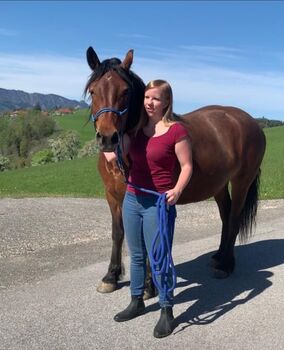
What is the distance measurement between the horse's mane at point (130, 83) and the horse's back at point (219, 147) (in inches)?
43.8

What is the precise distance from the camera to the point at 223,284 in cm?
500

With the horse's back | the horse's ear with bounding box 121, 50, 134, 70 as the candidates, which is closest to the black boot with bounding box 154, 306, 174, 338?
the horse's back

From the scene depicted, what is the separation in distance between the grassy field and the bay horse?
0.57 metres

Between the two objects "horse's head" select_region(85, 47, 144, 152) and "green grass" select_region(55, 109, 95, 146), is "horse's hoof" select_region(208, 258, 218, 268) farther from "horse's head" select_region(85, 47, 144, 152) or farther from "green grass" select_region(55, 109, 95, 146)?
"green grass" select_region(55, 109, 95, 146)

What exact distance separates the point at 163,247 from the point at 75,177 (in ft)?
82.4

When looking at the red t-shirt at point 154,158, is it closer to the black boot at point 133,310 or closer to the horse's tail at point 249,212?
the black boot at point 133,310

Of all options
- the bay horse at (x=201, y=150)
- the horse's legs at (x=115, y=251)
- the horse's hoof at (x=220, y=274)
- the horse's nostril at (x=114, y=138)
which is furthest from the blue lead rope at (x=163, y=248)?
the horse's hoof at (x=220, y=274)

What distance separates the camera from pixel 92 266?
5.49 m

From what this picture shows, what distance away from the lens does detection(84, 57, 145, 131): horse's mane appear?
3801 mm

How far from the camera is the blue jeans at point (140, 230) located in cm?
372

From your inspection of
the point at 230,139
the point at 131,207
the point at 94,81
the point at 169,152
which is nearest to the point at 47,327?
the point at 131,207

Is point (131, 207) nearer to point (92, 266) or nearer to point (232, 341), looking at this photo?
point (232, 341)

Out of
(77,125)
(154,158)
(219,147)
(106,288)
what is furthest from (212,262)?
(77,125)

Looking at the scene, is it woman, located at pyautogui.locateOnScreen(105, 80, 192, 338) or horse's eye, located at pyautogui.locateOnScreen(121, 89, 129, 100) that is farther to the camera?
horse's eye, located at pyautogui.locateOnScreen(121, 89, 129, 100)
